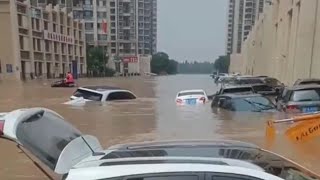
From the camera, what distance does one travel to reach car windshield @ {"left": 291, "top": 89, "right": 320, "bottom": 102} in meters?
13.4

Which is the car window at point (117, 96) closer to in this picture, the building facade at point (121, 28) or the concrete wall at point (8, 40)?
the concrete wall at point (8, 40)

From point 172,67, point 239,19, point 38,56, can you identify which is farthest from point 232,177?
point 172,67

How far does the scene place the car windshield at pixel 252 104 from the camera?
614 inches

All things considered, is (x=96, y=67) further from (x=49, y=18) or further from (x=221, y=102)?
(x=221, y=102)

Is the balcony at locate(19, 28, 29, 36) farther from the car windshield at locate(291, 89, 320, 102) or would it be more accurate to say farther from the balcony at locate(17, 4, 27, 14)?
the car windshield at locate(291, 89, 320, 102)

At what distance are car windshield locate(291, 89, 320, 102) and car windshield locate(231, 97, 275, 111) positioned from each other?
1793mm

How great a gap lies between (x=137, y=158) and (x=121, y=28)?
444ft

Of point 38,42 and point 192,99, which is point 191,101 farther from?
point 38,42

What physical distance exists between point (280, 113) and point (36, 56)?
57.7 meters

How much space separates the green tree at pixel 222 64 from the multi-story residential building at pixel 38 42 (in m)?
80.8

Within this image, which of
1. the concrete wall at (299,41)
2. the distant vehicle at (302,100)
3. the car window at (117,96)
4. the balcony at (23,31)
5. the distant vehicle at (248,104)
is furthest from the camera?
the balcony at (23,31)

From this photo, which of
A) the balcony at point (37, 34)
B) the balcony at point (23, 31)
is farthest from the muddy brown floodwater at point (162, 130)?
the balcony at point (37, 34)

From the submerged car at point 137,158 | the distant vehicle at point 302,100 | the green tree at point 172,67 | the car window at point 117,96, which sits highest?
the submerged car at point 137,158

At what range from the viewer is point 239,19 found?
138500 millimetres
